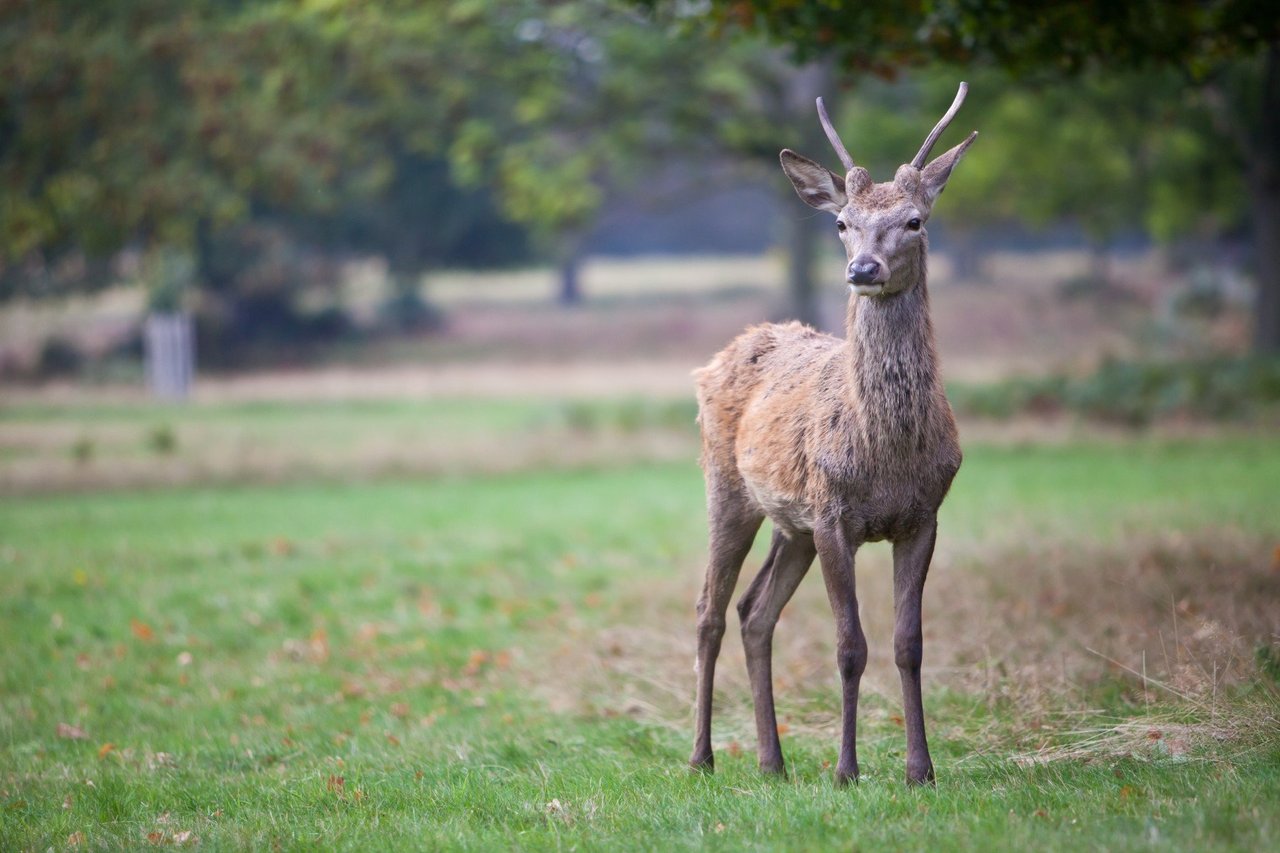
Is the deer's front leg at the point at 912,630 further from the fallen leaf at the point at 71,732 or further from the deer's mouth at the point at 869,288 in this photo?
the fallen leaf at the point at 71,732

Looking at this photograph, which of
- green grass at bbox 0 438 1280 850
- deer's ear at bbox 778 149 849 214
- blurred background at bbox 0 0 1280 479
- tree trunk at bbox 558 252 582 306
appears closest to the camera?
green grass at bbox 0 438 1280 850

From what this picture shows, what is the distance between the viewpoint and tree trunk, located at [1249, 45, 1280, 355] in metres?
20.0

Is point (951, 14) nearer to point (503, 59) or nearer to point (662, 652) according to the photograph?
point (662, 652)

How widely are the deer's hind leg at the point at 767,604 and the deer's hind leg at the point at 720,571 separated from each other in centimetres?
11

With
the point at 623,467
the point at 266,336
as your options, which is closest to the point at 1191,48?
the point at 623,467

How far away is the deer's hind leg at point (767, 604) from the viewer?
21.0 ft

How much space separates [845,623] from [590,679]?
3003 millimetres

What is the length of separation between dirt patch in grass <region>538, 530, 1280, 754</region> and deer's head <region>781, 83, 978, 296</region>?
2159 millimetres

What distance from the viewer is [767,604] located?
6496 mm

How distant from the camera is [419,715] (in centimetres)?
800

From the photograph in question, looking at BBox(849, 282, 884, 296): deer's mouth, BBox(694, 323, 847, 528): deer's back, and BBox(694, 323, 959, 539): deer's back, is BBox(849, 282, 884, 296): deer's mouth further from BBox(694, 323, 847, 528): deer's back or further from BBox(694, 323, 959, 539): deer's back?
BBox(694, 323, 847, 528): deer's back

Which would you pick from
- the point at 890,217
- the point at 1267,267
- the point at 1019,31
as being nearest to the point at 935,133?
the point at 890,217

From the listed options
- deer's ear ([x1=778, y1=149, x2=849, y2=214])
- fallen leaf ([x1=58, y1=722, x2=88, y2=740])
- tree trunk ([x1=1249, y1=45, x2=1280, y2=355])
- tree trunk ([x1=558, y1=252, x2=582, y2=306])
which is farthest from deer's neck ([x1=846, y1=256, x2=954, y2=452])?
tree trunk ([x1=558, y1=252, x2=582, y2=306])

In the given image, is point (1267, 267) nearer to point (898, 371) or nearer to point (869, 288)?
point (898, 371)
